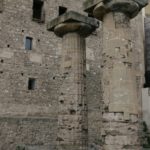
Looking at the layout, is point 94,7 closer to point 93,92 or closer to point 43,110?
point 43,110

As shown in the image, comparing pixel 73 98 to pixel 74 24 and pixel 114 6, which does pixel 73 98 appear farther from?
pixel 114 6

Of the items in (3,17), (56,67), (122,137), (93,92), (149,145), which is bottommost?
(149,145)

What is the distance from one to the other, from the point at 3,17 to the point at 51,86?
4.07m

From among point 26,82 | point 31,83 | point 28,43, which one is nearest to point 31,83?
point 31,83

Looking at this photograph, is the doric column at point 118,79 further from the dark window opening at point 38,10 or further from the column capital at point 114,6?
the dark window opening at point 38,10

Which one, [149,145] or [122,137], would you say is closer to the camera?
[122,137]

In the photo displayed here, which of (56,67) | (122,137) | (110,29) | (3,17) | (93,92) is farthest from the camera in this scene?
(93,92)

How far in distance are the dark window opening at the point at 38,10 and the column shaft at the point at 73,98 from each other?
7.95 meters

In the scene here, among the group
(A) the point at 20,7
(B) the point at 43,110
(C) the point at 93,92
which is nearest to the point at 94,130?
(C) the point at 93,92

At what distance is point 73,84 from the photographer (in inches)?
350

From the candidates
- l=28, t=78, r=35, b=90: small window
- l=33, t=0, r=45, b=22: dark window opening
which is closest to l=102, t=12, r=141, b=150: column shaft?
l=28, t=78, r=35, b=90: small window

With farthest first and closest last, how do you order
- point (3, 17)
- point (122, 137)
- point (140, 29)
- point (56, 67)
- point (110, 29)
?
1. point (140, 29)
2. point (56, 67)
3. point (3, 17)
4. point (110, 29)
5. point (122, 137)

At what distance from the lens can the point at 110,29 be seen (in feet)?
24.7

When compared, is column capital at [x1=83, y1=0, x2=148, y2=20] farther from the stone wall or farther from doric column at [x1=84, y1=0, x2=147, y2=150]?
the stone wall
